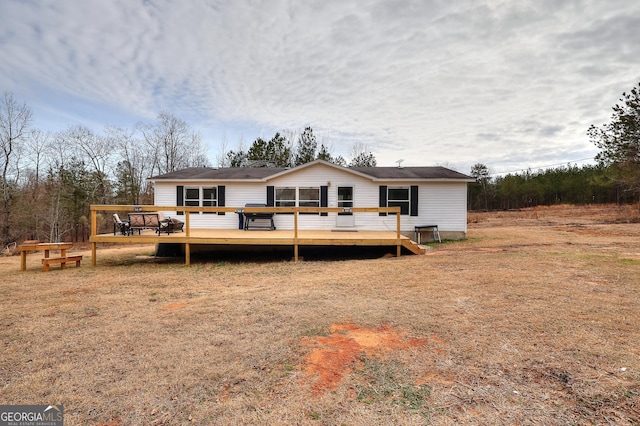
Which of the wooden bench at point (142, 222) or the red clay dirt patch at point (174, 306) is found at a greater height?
the wooden bench at point (142, 222)

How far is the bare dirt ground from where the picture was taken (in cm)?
222

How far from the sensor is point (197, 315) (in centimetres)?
425

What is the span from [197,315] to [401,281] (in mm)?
3701

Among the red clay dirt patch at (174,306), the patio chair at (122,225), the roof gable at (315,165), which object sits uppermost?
the roof gable at (315,165)

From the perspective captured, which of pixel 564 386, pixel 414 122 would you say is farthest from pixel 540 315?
pixel 414 122

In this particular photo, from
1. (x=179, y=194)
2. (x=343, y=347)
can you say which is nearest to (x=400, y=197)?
(x=179, y=194)

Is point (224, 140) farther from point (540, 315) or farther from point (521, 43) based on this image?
point (540, 315)

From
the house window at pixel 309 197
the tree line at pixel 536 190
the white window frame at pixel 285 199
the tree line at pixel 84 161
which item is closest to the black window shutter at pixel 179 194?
the white window frame at pixel 285 199

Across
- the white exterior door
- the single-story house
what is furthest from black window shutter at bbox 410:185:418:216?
the white exterior door

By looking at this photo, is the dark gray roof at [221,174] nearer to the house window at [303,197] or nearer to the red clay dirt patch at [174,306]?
the house window at [303,197]

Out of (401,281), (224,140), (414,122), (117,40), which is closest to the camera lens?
(401,281)

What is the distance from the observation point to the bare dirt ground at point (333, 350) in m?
2.22

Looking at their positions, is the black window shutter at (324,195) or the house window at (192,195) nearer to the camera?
the black window shutter at (324,195)

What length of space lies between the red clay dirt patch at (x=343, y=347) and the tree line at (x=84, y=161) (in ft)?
65.2
